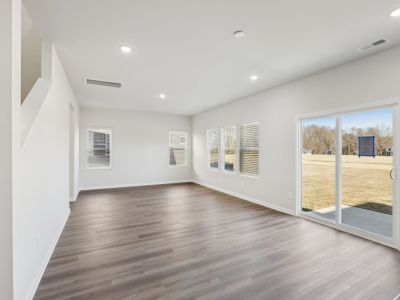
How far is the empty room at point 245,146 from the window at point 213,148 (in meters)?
1.50

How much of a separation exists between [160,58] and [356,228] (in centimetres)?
413

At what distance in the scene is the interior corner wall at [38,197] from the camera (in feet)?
5.48

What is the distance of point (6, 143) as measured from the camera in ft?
4.87

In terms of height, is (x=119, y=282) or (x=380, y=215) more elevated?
(x=380, y=215)

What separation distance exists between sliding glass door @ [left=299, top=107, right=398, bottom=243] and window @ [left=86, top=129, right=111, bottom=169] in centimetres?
607

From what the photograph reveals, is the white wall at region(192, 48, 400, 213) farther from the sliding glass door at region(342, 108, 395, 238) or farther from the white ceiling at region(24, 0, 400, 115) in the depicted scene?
the sliding glass door at region(342, 108, 395, 238)

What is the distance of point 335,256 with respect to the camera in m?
2.58

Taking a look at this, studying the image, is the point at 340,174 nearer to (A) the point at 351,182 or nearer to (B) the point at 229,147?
(A) the point at 351,182

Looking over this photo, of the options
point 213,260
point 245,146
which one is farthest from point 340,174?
point 213,260

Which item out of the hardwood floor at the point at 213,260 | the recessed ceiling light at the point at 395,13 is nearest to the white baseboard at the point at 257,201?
the hardwood floor at the point at 213,260

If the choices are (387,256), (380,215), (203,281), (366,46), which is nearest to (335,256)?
(387,256)

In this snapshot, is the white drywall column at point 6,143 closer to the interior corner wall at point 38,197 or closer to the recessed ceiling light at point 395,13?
the interior corner wall at point 38,197

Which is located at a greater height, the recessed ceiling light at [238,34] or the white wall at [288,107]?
the recessed ceiling light at [238,34]

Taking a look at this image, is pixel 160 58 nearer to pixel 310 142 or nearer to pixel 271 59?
pixel 271 59
